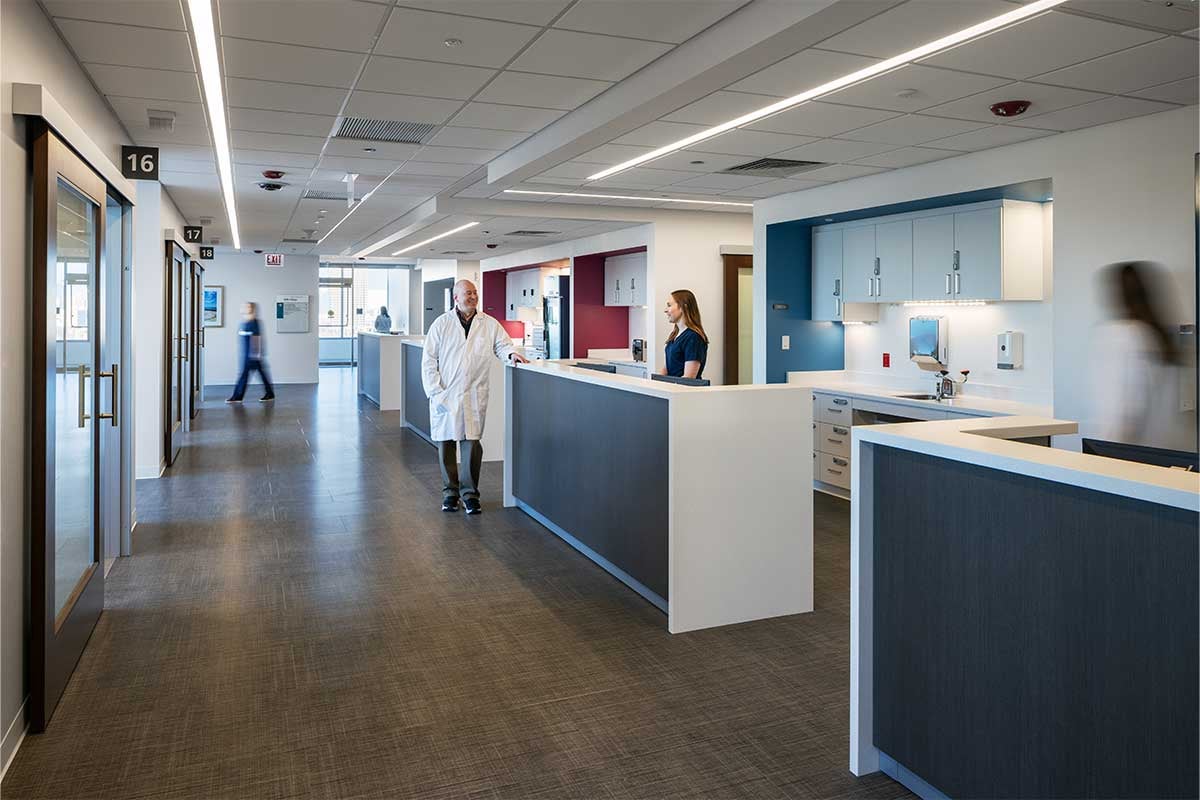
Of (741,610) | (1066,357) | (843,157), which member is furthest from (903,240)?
(741,610)

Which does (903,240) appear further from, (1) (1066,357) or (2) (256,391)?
(2) (256,391)

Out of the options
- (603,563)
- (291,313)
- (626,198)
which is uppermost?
(626,198)

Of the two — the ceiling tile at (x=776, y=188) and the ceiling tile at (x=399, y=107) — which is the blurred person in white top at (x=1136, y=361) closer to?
the ceiling tile at (x=776, y=188)

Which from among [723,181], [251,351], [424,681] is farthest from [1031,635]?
[251,351]

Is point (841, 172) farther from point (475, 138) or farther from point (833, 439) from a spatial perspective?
point (475, 138)

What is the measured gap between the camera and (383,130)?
18.0 feet

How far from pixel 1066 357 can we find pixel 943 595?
330cm

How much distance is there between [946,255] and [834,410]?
1.45 metres

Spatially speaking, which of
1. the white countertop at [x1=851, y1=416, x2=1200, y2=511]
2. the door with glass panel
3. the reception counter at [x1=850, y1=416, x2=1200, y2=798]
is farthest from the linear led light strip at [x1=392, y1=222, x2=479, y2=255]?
the reception counter at [x1=850, y1=416, x2=1200, y2=798]

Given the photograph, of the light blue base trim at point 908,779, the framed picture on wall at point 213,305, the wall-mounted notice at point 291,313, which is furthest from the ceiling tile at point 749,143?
the framed picture on wall at point 213,305

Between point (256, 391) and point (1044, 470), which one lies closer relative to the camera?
point (1044, 470)

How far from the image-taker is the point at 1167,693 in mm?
1690

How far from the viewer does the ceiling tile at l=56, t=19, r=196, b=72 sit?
353cm

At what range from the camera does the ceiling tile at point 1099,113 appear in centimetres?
437
